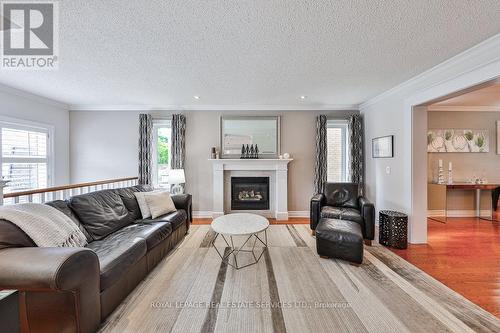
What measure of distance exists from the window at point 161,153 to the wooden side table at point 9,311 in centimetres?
365

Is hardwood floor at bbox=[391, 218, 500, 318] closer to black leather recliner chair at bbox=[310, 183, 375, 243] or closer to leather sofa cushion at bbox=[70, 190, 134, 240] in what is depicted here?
black leather recliner chair at bbox=[310, 183, 375, 243]

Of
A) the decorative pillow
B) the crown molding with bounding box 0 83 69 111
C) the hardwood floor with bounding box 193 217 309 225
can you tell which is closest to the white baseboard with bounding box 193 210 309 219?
the hardwood floor with bounding box 193 217 309 225

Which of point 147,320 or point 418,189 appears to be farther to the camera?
point 418,189

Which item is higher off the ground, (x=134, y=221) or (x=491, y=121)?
(x=491, y=121)

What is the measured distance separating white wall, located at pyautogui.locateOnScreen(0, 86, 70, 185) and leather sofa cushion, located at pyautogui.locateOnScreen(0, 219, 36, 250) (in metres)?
3.29

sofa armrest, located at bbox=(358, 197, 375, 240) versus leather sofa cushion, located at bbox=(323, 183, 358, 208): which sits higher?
leather sofa cushion, located at bbox=(323, 183, 358, 208)

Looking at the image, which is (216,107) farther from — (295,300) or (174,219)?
(295,300)

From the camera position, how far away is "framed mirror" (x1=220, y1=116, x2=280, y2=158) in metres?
4.78

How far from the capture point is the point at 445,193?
4.53m

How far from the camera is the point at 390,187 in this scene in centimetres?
373

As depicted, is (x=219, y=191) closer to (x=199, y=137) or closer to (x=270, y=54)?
(x=199, y=137)

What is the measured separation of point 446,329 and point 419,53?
8.93 ft

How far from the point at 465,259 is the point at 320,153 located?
9.14 feet

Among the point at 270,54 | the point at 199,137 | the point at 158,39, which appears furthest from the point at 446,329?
the point at 199,137
